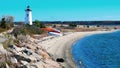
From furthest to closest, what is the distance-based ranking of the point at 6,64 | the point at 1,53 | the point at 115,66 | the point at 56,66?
1. the point at 115,66
2. the point at 56,66
3. the point at 1,53
4. the point at 6,64

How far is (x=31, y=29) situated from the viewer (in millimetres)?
70688

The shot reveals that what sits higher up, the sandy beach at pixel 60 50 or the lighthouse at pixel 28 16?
the lighthouse at pixel 28 16

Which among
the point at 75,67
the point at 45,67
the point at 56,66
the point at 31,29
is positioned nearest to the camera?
the point at 45,67

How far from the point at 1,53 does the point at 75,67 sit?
365 inches

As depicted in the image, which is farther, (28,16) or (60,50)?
(28,16)

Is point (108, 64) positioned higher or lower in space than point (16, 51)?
lower

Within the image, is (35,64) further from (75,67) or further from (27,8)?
(27,8)

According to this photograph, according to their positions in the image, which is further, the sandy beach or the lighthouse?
the lighthouse

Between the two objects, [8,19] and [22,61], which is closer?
[22,61]

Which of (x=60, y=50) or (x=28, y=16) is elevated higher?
(x=28, y=16)

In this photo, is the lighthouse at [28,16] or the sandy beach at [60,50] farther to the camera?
the lighthouse at [28,16]

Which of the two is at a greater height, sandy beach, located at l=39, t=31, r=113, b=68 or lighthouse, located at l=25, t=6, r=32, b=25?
lighthouse, located at l=25, t=6, r=32, b=25

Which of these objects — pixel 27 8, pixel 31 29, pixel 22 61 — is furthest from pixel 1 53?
pixel 27 8

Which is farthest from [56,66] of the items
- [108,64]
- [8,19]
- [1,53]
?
[8,19]
